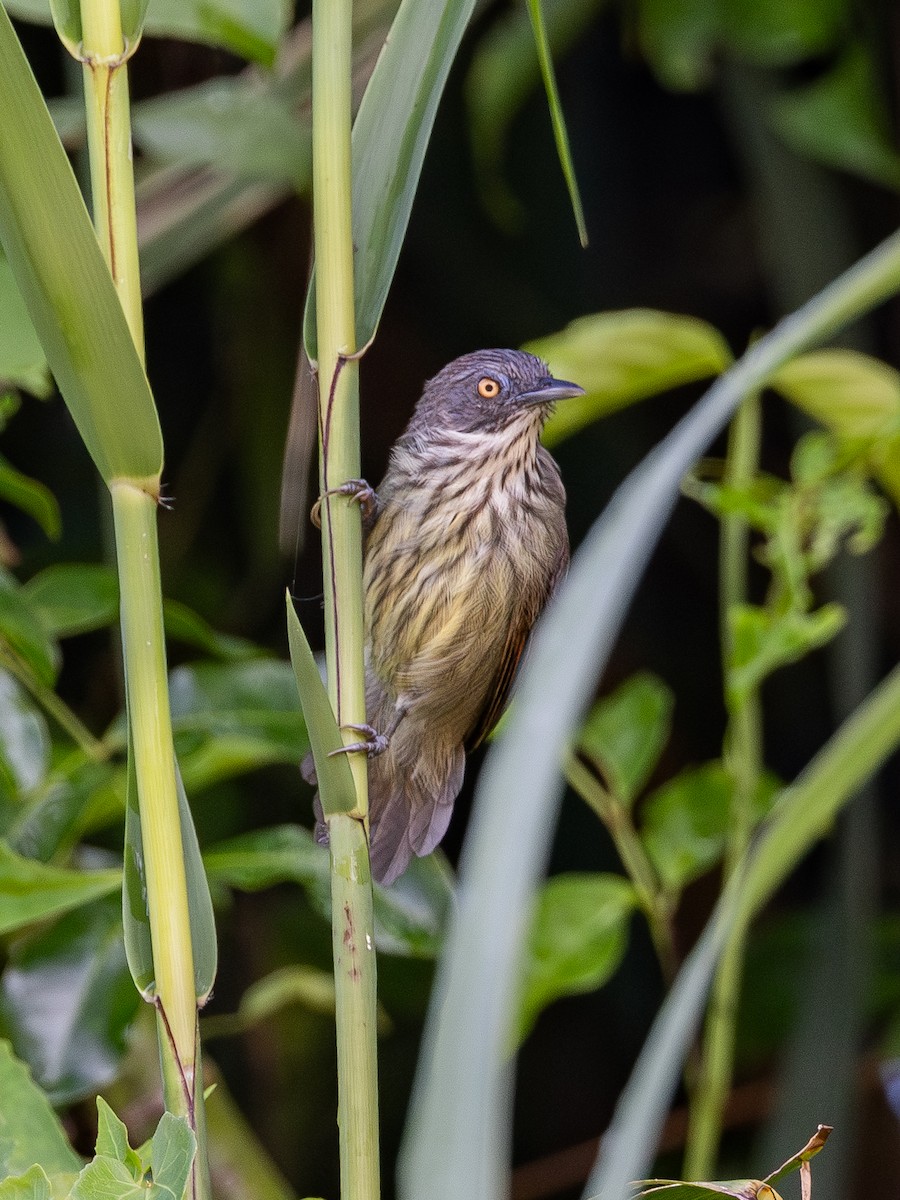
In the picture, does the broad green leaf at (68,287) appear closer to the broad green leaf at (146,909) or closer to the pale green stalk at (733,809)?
the broad green leaf at (146,909)

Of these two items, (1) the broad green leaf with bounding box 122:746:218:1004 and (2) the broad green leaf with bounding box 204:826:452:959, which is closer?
(1) the broad green leaf with bounding box 122:746:218:1004

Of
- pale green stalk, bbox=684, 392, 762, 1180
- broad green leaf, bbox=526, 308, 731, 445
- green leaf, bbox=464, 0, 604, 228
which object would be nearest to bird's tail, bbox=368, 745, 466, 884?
pale green stalk, bbox=684, 392, 762, 1180

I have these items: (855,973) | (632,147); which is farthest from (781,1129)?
(632,147)

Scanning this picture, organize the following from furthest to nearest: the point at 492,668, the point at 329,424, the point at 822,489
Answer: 1. the point at 822,489
2. the point at 492,668
3. the point at 329,424

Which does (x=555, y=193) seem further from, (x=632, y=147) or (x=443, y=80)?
(x=443, y=80)

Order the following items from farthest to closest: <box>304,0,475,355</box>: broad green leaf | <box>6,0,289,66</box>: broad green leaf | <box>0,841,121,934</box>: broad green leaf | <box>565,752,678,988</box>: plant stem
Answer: <box>565,752,678,988</box>: plant stem, <box>6,0,289,66</box>: broad green leaf, <box>0,841,121,934</box>: broad green leaf, <box>304,0,475,355</box>: broad green leaf

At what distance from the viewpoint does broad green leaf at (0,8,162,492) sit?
2.00 feet

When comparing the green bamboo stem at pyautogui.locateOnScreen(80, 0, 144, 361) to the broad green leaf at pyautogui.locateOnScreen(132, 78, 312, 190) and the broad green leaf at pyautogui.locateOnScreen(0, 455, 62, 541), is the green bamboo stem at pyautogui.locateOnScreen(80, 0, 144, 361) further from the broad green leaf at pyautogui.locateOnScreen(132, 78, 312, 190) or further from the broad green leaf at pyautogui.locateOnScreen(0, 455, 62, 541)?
the broad green leaf at pyautogui.locateOnScreen(132, 78, 312, 190)

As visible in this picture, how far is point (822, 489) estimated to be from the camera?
5.03ft

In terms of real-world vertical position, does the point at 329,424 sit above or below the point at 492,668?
below

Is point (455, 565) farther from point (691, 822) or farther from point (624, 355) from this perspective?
point (691, 822)

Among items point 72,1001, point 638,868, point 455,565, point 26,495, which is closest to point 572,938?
point 638,868

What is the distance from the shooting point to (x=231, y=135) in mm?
1605

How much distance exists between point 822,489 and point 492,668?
435 mm
